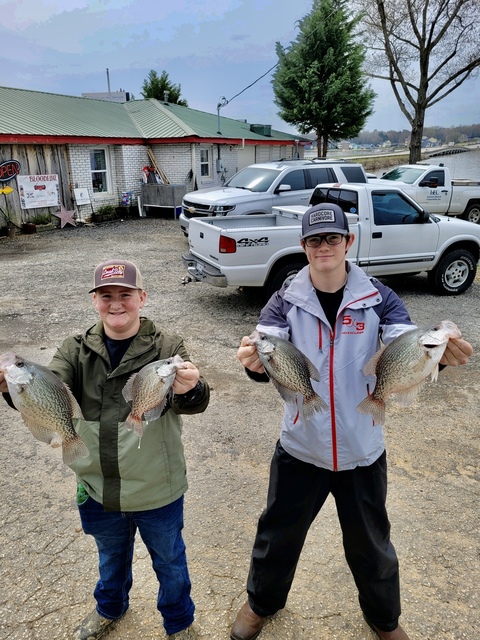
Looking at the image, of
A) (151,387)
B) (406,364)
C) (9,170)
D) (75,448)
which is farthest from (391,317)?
(9,170)

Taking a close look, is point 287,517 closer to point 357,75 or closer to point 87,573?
point 87,573

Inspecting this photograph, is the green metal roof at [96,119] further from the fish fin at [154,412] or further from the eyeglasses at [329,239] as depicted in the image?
the fish fin at [154,412]

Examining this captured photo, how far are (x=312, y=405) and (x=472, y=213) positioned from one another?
15.9 m

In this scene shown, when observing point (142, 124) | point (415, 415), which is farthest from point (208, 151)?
point (415, 415)

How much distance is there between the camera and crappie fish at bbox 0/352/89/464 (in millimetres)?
1802

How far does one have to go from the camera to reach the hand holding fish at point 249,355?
2.06m

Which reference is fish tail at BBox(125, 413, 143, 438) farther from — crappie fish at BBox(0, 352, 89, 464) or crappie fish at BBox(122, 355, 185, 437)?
crappie fish at BBox(0, 352, 89, 464)

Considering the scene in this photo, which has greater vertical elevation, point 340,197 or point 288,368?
point 340,197

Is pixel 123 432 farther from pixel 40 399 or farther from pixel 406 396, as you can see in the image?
pixel 406 396

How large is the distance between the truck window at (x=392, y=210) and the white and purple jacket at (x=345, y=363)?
20.8 feet

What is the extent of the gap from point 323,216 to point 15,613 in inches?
109

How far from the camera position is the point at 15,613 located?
8.64ft

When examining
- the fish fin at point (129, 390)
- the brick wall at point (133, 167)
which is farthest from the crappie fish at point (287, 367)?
the brick wall at point (133, 167)

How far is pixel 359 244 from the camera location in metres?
7.97
